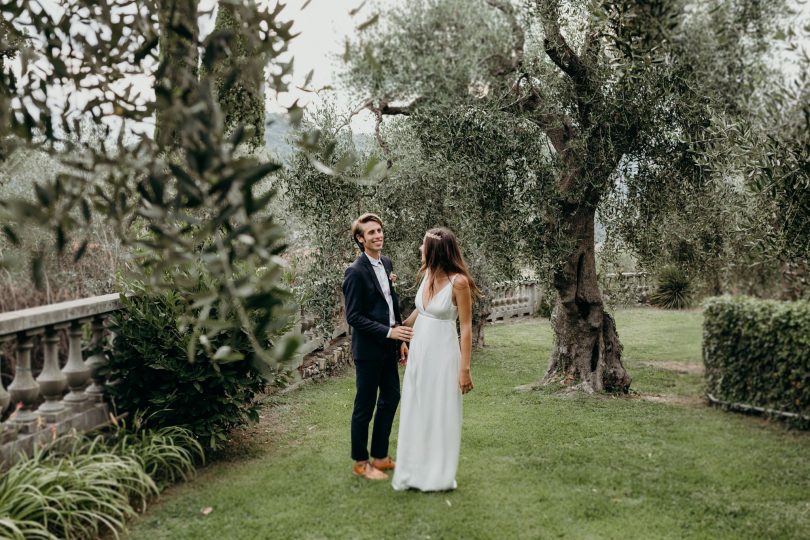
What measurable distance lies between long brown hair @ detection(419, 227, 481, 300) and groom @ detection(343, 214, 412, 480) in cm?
52

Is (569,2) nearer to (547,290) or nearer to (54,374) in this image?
(547,290)

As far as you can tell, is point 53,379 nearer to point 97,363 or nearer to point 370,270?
point 97,363

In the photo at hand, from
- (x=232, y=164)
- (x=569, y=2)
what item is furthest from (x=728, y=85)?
(x=232, y=164)

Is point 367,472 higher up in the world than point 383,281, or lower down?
lower down

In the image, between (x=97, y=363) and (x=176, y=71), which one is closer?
(x=176, y=71)

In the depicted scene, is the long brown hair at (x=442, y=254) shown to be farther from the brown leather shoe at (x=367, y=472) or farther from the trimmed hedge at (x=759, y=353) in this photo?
the trimmed hedge at (x=759, y=353)

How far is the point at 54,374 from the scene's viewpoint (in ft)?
17.4

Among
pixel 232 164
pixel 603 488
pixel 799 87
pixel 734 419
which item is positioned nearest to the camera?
pixel 232 164

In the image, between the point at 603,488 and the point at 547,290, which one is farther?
the point at 547,290

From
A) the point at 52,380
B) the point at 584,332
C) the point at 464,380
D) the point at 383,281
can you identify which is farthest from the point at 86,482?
the point at 584,332

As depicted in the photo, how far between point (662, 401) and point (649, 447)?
271 cm

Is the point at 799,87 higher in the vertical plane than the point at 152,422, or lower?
higher

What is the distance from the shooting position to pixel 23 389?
5004mm

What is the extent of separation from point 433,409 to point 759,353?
4.94 m
